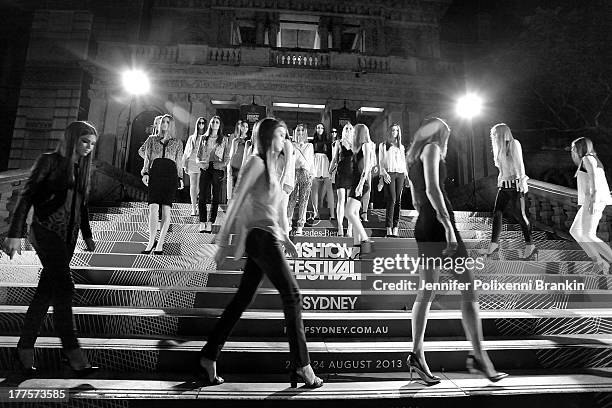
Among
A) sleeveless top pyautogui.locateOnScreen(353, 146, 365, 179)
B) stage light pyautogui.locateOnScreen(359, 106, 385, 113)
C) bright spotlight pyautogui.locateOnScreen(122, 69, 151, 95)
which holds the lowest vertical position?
sleeveless top pyautogui.locateOnScreen(353, 146, 365, 179)

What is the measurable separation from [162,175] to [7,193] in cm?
328

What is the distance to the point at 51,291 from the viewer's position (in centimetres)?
283

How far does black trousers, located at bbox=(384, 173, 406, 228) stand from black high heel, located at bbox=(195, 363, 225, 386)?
4.25m

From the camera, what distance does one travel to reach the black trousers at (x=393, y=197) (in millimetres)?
6188

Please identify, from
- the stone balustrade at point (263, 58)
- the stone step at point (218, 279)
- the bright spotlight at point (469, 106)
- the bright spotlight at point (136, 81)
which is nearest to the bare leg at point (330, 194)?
the stone step at point (218, 279)

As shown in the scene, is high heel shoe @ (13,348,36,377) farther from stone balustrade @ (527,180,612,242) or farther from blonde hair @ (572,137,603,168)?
stone balustrade @ (527,180,612,242)

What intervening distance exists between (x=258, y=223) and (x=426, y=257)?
1.40 m

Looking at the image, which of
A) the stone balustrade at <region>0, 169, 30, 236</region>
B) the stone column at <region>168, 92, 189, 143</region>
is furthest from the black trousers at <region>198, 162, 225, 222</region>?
the stone column at <region>168, 92, 189, 143</region>

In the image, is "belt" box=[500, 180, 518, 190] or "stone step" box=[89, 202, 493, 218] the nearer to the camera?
"belt" box=[500, 180, 518, 190]

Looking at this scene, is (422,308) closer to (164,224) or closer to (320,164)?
(164,224)

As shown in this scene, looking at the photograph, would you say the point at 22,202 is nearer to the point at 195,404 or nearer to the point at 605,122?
the point at 195,404


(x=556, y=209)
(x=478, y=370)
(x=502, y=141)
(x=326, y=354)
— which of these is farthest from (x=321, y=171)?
(x=478, y=370)

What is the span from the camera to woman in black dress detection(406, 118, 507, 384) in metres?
2.66

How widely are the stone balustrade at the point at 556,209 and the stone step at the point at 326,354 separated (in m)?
3.91
